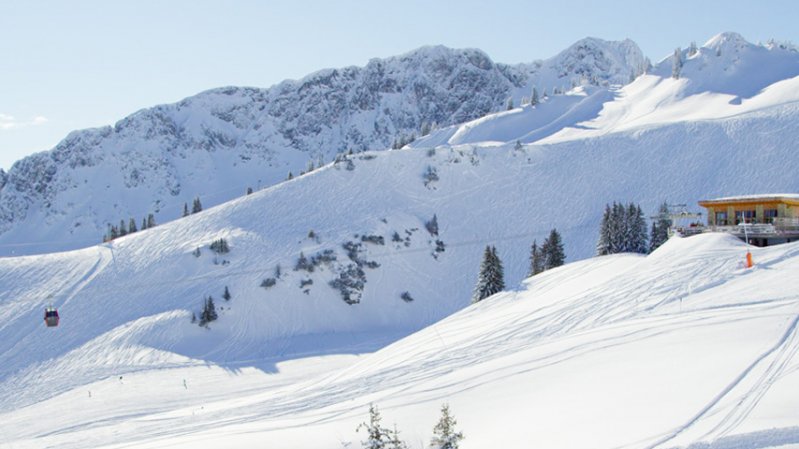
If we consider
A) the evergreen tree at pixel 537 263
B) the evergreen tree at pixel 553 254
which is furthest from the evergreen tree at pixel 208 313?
the evergreen tree at pixel 553 254

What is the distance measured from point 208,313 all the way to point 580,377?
48.5 metres

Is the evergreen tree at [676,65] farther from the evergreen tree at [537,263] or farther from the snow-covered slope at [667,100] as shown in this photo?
the evergreen tree at [537,263]

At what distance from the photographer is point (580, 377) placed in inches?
770

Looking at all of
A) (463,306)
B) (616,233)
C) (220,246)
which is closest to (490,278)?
(616,233)

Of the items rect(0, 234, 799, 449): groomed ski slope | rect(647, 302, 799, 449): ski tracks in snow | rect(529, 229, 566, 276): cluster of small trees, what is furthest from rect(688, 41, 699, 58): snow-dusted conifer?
rect(647, 302, 799, 449): ski tracks in snow

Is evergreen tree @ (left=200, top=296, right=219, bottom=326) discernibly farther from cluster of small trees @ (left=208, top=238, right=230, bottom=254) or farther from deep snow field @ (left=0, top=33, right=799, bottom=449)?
cluster of small trees @ (left=208, top=238, right=230, bottom=254)

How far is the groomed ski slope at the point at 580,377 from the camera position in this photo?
14.6 meters

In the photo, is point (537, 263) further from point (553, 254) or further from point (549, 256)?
point (553, 254)

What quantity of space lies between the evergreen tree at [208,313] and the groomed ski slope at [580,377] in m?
19.1

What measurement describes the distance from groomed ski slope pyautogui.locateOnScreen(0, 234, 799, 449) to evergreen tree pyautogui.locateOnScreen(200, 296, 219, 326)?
1912cm

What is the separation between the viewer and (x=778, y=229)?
35344mm

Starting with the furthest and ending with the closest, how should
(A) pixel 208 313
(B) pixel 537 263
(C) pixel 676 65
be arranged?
1. (C) pixel 676 65
2. (A) pixel 208 313
3. (B) pixel 537 263

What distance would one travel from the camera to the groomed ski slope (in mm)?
14609

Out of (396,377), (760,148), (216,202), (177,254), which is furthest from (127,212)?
(396,377)
